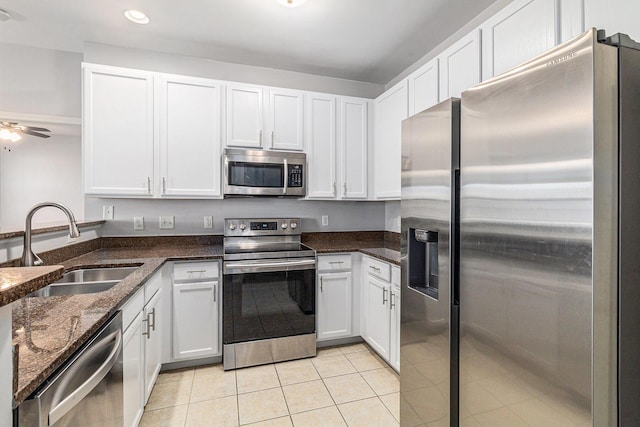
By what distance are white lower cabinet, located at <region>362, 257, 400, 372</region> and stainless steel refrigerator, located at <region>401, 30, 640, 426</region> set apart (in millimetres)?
893

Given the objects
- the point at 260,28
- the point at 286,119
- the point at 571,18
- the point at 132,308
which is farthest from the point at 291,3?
the point at 132,308

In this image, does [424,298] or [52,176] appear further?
[52,176]

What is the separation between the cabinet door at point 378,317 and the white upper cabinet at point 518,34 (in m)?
1.60

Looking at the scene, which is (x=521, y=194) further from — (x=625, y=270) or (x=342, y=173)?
(x=342, y=173)

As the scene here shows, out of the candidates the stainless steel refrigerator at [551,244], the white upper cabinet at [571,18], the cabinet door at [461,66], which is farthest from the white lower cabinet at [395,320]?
the white upper cabinet at [571,18]

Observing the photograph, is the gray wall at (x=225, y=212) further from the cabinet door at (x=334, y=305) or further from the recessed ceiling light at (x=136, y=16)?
the recessed ceiling light at (x=136, y=16)

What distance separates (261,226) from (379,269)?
1.15 metres

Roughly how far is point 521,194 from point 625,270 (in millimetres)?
342

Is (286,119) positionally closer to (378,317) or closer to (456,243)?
(378,317)

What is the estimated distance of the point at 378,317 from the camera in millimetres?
2549

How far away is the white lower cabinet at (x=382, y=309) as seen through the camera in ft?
7.56

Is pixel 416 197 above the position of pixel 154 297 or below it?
above

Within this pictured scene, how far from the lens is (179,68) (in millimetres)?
2861

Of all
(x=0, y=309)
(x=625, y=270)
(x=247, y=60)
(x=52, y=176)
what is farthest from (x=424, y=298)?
(x=52, y=176)
